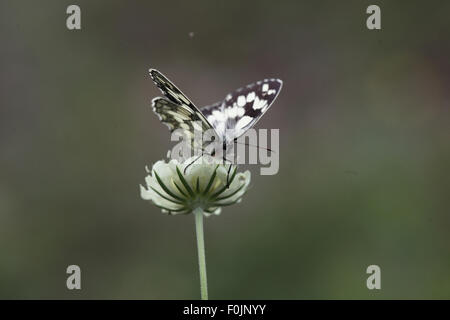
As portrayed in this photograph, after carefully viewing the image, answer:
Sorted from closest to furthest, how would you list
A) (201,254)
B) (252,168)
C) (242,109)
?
1. (201,254)
2. (242,109)
3. (252,168)

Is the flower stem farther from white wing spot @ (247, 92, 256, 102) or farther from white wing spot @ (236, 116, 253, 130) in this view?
white wing spot @ (247, 92, 256, 102)

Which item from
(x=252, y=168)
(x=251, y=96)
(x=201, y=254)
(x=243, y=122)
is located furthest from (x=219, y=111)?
(x=252, y=168)

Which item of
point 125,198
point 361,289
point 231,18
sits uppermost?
point 231,18

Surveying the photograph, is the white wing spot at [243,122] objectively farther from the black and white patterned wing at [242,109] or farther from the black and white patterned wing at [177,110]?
the black and white patterned wing at [177,110]

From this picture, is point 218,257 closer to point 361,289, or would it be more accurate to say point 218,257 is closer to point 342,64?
point 361,289

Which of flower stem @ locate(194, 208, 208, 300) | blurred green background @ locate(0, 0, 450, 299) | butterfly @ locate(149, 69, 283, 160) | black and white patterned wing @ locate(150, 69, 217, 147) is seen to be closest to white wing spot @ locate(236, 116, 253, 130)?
butterfly @ locate(149, 69, 283, 160)

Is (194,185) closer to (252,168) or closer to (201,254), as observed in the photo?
(201,254)
